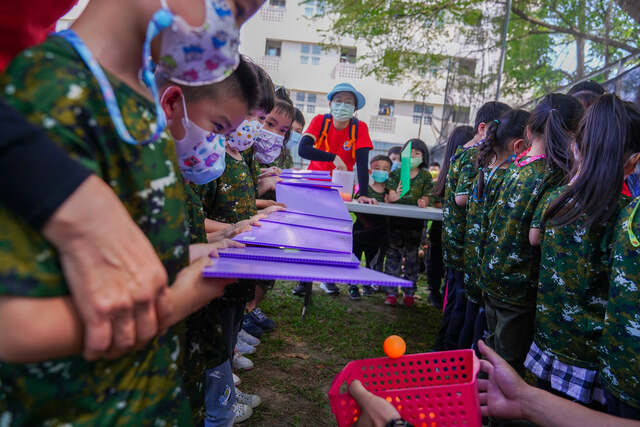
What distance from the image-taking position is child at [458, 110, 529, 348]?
3164 mm

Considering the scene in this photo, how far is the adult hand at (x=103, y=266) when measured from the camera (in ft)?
1.84

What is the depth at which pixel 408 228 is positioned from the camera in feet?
18.2

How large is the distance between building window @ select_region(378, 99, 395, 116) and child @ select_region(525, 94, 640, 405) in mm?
23262

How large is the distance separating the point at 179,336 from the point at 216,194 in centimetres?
136

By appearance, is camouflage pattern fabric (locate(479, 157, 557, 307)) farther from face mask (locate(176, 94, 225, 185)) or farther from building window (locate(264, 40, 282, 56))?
building window (locate(264, 40, 282, 56))

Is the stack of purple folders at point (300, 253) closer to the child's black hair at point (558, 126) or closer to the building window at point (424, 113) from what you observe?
the child's black hair at point (558, 126)

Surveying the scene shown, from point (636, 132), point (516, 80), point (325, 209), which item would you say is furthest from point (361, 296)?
point (516, 80)

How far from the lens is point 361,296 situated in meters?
5.61

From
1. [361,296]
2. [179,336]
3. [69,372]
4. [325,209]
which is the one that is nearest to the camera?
[69,372]

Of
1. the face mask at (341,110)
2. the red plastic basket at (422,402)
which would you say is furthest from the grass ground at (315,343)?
the face mask at (341,110)

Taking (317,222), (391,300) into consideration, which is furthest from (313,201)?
(391,300)

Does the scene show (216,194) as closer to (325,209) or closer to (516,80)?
(325,209)

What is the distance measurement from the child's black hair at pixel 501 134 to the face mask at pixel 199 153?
2382mm

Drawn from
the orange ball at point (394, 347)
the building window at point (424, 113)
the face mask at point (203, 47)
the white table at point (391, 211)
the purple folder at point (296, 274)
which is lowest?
the orange ball at point (394, 347)
